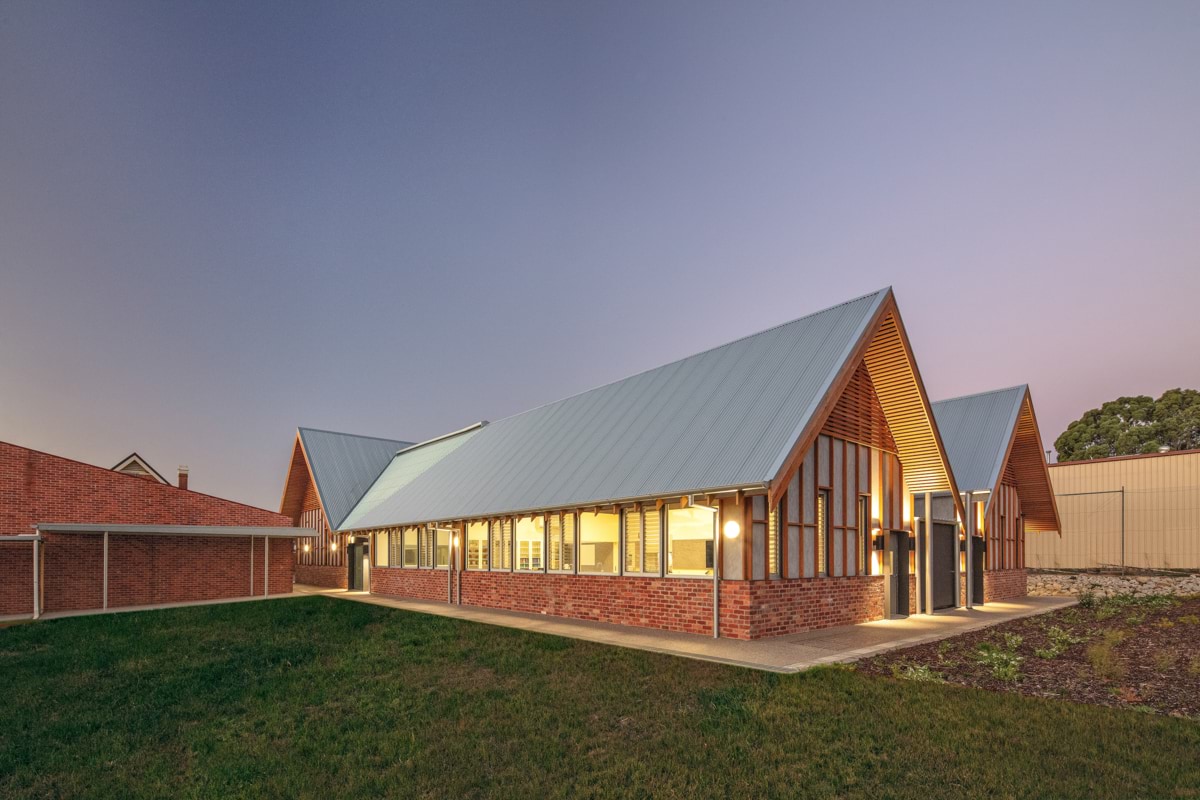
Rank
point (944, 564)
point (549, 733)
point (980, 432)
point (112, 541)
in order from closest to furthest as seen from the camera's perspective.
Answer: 1. point (549, 733)
2. point (944, 564)
3. point (980, 432)
4. point (112, 541)

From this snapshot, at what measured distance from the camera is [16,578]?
2314cm

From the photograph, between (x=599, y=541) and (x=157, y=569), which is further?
(x=157, y=569)

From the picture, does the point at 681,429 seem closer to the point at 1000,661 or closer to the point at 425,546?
the point at 1000,661

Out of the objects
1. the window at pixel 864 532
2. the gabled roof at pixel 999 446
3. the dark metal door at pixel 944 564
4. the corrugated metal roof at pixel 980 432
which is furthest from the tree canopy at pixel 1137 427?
the window at pixel 864 532

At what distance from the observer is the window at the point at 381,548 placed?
2862cm

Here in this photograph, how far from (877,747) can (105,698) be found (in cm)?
1156

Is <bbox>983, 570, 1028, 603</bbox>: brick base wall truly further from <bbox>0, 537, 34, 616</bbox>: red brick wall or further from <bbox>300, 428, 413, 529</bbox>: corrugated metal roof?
<bbox>0, 537, 34, 616</bbox>: red brick wall

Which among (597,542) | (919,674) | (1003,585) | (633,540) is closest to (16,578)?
(597,542)

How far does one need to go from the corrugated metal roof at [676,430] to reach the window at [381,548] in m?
2.75

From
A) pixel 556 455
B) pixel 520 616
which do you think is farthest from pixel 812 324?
pixel 520 616

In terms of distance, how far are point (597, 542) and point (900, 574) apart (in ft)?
26.0

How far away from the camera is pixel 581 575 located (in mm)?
17734

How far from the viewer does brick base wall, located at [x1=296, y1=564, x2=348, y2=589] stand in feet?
110

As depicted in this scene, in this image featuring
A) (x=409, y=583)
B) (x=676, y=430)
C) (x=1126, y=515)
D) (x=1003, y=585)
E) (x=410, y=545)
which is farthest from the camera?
(x=1126, y=515)
